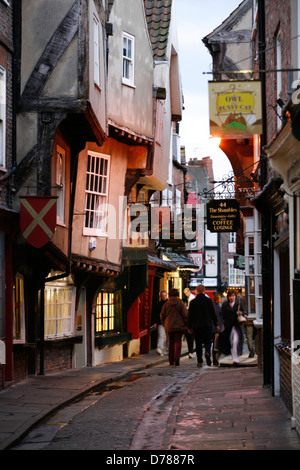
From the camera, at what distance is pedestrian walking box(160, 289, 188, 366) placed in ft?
64.2

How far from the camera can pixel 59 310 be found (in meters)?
19.0

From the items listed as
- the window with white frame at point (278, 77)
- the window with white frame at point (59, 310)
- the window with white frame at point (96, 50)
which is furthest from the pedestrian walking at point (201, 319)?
the window with white frame at point (278, 77)

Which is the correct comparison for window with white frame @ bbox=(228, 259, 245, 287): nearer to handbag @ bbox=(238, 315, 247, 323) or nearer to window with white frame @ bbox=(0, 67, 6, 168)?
handbag @ bbox=(238, 315, 247, 323)

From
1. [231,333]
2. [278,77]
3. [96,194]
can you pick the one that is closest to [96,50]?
[96,194]

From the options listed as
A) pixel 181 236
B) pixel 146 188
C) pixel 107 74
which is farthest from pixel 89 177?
pixel 181 236

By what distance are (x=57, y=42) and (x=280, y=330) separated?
279 inches

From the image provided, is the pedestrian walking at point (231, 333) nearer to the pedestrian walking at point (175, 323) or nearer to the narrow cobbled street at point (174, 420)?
the pedestrian walking at point (175, 323)

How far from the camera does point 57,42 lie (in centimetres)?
1573

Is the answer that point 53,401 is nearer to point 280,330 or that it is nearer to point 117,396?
point 117,396

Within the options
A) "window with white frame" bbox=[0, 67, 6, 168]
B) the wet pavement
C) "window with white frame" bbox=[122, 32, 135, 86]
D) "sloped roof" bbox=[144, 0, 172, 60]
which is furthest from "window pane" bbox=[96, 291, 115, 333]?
"window with white frame" bbox=[0, 67, 6, 168]

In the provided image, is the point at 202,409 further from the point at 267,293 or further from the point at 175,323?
the point at 175,323

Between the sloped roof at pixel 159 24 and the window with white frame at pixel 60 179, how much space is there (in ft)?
29.1

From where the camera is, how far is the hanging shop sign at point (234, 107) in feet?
38.8

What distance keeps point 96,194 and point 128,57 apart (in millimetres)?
4314
